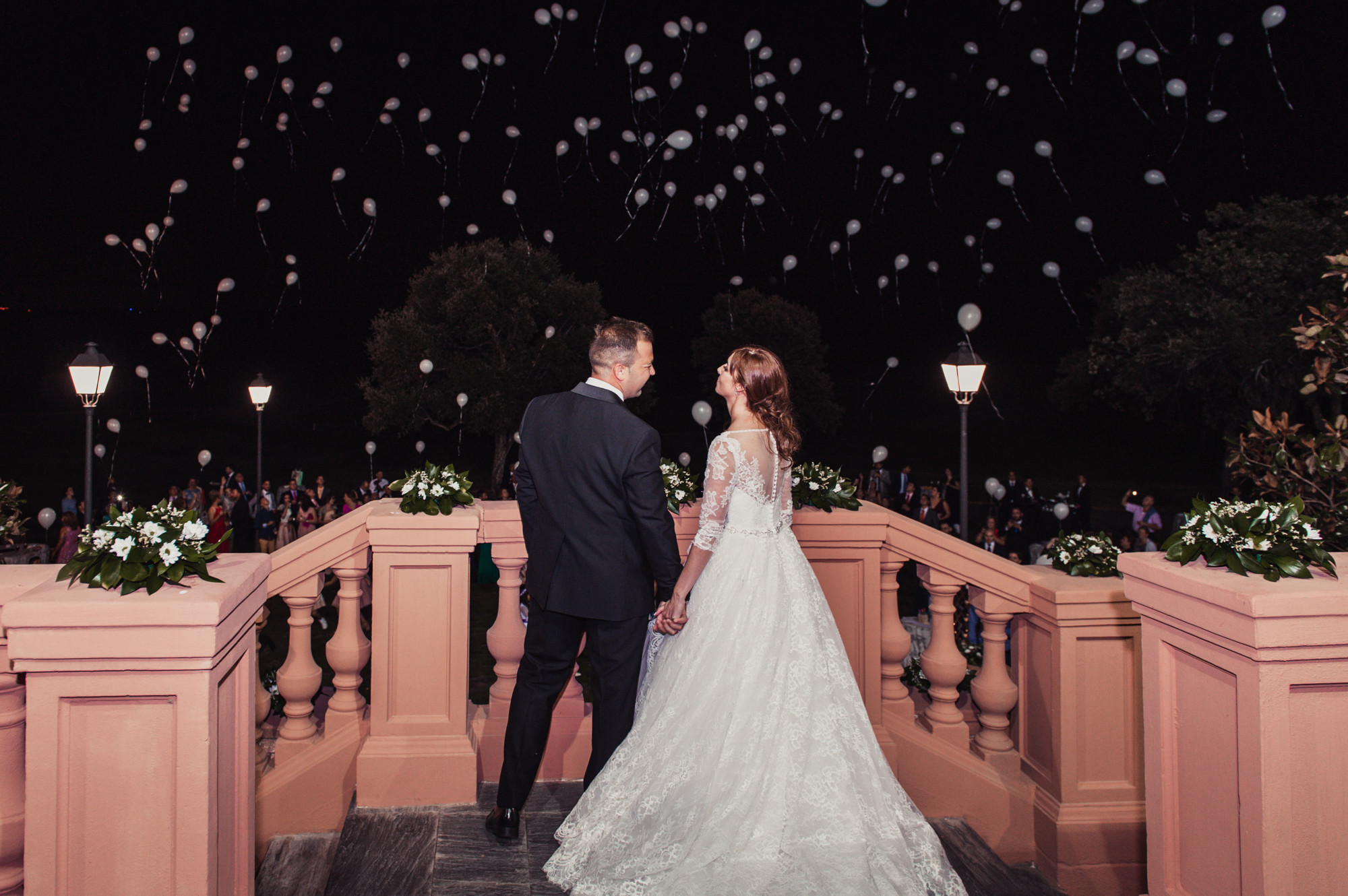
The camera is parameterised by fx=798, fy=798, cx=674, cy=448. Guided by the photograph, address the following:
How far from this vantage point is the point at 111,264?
30.2 metres

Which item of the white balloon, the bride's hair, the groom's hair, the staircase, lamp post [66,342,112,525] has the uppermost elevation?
the white balloon

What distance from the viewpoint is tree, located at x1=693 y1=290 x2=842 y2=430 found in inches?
1526

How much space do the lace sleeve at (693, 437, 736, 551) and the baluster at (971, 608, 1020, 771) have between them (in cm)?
135

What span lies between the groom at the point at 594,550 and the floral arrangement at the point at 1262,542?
1.73 m

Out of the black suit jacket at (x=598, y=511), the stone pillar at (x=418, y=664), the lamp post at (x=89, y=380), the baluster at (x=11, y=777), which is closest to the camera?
the baluster at (x=11, y=777)

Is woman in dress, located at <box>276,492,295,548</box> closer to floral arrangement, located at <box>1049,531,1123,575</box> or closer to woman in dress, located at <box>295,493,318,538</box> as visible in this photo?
woman in dress, located at <box>295,493,318,538</box>

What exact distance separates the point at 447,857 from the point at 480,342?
1105 inches

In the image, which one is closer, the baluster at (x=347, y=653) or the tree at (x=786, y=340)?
the baluster at (x=347, y=653)

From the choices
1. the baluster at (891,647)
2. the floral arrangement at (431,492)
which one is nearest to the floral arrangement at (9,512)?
the floral arrangement at (431,492)

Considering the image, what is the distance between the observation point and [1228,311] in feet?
66.7

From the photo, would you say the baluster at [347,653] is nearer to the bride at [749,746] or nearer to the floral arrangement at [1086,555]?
the bride at [749,746]

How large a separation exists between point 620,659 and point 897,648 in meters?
1.52

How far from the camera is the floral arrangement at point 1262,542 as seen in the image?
6.98ft

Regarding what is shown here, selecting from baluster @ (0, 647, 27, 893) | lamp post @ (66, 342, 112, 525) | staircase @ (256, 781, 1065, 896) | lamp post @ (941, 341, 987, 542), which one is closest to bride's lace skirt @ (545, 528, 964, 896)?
staircase @ (256, 781, 1065, 896)
